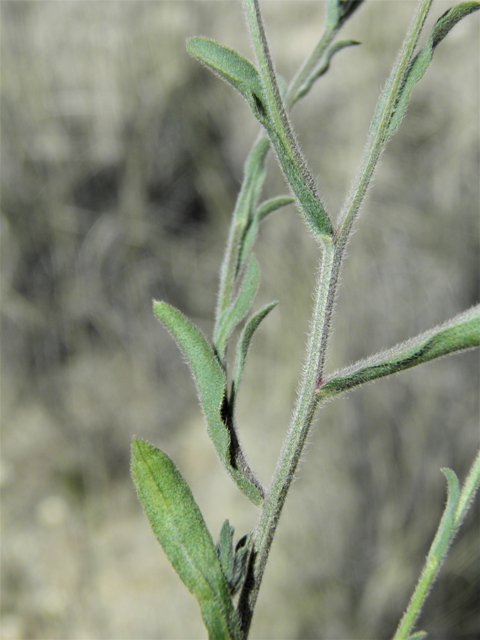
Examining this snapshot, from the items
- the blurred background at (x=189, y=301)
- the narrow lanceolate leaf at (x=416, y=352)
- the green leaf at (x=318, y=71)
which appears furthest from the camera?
the blurred background at (x=189, y=301)

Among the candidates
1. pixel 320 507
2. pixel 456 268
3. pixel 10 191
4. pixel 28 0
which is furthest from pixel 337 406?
pixel 28 0

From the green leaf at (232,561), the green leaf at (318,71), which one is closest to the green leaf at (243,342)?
the green leaf at (232,561)

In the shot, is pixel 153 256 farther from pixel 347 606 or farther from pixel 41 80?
pixel 347 606

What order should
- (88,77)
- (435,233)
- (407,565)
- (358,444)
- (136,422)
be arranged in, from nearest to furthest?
(407,565), (358,444), (435,233), (88,77), (136,422)

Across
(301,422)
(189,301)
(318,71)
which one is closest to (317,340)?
(301,422)

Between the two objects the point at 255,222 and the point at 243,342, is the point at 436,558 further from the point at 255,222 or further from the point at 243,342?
the point at 255,222

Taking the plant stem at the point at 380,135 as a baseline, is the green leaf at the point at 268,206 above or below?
above

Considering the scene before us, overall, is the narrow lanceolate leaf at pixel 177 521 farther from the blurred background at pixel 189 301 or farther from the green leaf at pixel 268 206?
the blurred background at pixel 189 301
